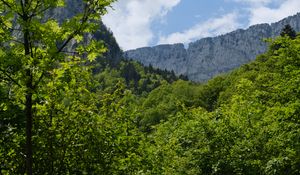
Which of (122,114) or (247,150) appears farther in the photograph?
(247,150)

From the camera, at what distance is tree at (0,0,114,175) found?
28.5ft

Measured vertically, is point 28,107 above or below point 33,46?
below

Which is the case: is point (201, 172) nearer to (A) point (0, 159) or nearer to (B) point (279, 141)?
(B) point (279, 141)

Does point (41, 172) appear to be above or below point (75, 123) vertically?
below

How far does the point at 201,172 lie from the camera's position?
19969mm

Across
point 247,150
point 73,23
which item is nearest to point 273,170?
point 247,150

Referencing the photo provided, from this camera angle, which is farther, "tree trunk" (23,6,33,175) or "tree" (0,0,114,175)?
"tree" (0,0,114,175)

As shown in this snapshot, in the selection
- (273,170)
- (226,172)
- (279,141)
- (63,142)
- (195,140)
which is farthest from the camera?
(195,140)

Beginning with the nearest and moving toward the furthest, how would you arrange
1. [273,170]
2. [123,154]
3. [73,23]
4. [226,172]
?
[73,23] < [123,154] < [273,170] < [226,172]

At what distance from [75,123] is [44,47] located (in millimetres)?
2108

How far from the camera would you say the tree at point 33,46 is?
8.68 meters

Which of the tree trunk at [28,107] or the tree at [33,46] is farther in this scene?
the tree at [33,46]

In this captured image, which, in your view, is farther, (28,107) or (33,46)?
(33,46)

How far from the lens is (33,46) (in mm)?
9375
